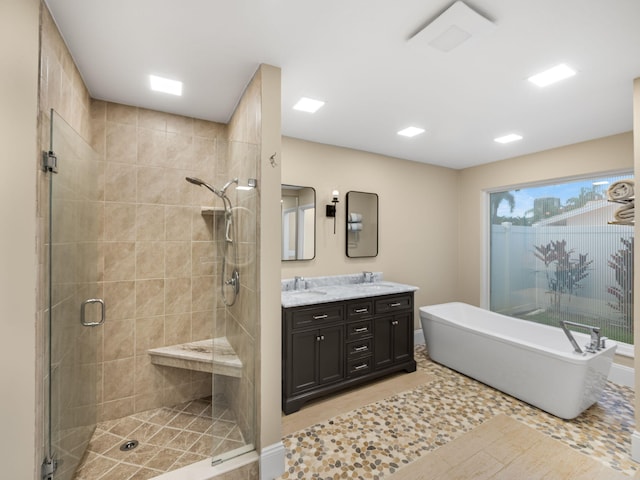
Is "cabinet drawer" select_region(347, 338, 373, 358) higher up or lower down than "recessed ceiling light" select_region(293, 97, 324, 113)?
lower down

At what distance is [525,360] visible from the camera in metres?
2.71

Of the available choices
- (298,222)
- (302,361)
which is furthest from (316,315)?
(298,222)

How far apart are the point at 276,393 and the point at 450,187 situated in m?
4.11

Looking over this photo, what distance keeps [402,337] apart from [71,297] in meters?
2.95

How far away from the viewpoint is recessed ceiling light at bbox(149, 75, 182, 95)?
6.88 feet

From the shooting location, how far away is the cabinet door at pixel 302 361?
2578 millimetres

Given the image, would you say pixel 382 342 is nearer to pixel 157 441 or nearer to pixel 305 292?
pixel 305 292

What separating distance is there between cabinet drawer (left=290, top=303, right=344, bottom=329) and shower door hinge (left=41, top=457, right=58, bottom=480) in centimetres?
158

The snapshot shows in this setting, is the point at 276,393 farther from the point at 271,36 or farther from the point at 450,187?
the point at 450,187

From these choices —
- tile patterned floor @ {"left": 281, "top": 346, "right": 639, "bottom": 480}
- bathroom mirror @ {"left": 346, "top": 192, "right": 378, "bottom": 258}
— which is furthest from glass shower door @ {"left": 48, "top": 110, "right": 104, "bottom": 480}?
bathroom mirror @ {"left": 346, "top": 192, "right": 378, "bottom": 258}

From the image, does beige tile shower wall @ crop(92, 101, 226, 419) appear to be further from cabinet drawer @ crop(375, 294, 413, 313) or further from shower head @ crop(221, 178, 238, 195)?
cabinet drawer @ crop(375, 294, 413, 313)

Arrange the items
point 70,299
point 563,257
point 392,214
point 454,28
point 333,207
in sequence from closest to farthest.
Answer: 1. point 454,28
2. point 70,299
3. point 333,207
4. point 563,257
5. point 392,214

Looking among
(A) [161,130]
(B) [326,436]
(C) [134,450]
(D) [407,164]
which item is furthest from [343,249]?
(C) [134,450]

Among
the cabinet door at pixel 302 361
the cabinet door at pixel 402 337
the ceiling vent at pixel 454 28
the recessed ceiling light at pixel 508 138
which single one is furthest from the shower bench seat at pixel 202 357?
the recessed ceiling light at pixel 508 138
